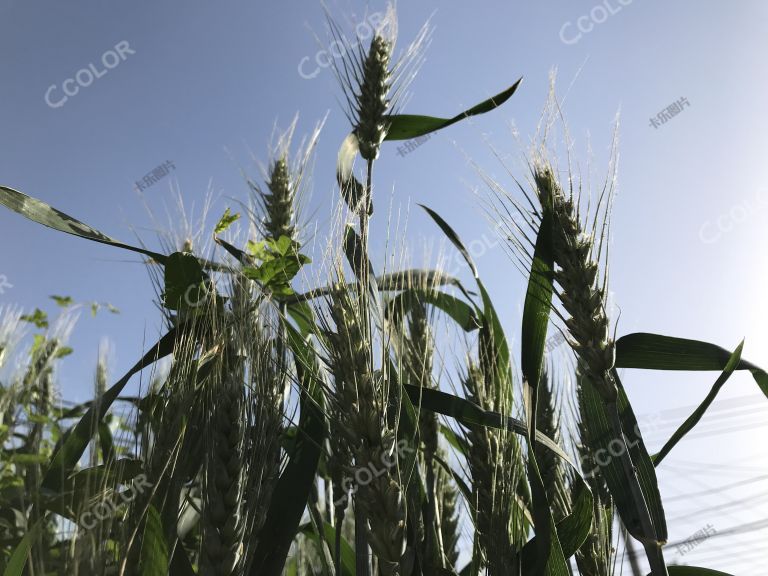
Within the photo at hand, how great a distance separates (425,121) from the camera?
6.62 feet

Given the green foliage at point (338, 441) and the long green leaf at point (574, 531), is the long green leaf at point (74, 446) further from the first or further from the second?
the long green leaf at point (574, 531)

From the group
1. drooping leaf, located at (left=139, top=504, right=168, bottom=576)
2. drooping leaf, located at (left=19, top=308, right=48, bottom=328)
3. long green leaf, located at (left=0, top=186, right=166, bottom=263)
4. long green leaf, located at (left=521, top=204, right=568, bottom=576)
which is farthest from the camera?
drooping leaf, located at (left=19, top=308, right=48, bottom=328)

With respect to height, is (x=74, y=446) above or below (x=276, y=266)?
below

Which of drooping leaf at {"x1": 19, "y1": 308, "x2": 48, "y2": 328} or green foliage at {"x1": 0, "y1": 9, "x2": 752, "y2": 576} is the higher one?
drooping leaf at {"x1": 19, "y1": 308, "x2": 48, "y2": 328}

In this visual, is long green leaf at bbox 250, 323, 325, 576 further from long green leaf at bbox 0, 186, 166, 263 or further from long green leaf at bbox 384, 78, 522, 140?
long green leaf at bbox 384, 78, 522, 140

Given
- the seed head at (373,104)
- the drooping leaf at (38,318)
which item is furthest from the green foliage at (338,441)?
the drooping leaf at (38,318)

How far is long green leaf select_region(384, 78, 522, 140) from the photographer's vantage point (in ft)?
6.38

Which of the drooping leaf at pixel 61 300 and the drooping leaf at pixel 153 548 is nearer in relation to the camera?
the drooping leaf at pixel 153 548

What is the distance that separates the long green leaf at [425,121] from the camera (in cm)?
195

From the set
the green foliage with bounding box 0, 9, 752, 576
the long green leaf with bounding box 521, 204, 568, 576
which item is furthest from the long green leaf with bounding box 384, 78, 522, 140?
the long green leaf with bounding box 521, 204, 568, 576

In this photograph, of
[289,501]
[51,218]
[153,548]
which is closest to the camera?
[153,548]

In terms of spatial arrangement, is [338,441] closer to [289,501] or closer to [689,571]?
[289,501]

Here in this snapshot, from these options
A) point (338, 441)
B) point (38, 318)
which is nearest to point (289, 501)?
point (338, 441)

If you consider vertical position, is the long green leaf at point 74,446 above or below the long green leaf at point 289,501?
above
